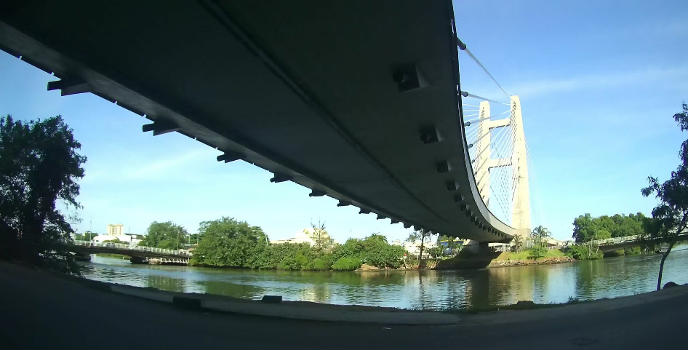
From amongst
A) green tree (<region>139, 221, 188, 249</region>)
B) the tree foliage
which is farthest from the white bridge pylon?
green tree (<region>139, 221, 188, 249</region>)

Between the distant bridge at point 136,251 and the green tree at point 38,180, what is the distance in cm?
4236

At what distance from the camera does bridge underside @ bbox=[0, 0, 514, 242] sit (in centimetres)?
777

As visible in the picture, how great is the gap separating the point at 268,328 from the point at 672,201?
22.3 meters

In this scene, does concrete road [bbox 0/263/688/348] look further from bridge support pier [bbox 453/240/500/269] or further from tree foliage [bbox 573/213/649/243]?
tree foliage [bbox 573/213/649/243]

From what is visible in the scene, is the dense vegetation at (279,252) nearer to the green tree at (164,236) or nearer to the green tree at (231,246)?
the green tree at (231,246)

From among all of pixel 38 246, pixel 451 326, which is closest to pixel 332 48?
pixel 451 326

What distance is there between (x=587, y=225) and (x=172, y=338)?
420 feet

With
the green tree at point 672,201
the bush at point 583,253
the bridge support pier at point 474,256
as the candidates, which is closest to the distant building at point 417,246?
the bridge support pier at point 474,256

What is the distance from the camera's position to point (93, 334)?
25.4ft

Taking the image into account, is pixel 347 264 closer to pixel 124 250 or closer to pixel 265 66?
pixel 124 250

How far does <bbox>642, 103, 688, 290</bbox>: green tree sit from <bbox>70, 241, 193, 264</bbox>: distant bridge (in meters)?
68.3

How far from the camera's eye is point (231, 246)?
275 feet

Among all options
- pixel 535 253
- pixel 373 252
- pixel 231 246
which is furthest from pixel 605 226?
pixel 231 246

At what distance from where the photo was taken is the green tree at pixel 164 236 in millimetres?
123500
